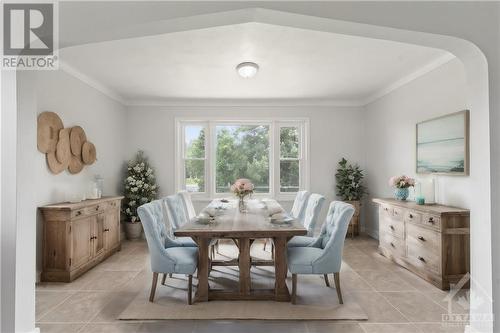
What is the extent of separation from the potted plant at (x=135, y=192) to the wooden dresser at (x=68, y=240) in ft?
5.01

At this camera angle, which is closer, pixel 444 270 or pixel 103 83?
pixel 444 270

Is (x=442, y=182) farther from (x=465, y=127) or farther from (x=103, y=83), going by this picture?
(x=103, y=83)

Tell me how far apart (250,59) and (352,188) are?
11.0ft

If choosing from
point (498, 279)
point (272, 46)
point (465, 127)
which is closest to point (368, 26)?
point (272, 46)

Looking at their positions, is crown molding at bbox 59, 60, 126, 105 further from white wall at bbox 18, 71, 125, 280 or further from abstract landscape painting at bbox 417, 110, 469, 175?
abstract landscape painting at bbox 417, 110, 469, 175

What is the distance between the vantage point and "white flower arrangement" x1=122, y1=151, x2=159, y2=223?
5820mm

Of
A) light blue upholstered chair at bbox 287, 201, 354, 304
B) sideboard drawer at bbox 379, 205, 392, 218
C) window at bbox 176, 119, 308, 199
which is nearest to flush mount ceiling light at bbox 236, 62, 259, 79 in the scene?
light blue upholstered chair at bbox 287, 201, 354, 304

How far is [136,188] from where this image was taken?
5781 millimetres

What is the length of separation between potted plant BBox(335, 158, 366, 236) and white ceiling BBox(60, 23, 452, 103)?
58.3 inches

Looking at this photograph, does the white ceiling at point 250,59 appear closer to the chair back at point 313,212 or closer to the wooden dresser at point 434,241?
the chair back at point 313,212

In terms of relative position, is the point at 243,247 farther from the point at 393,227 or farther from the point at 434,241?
the point at 393,227

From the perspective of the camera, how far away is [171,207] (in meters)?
3.87

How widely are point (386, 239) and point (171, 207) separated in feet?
10.2

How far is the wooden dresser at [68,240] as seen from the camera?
12.0 feet
